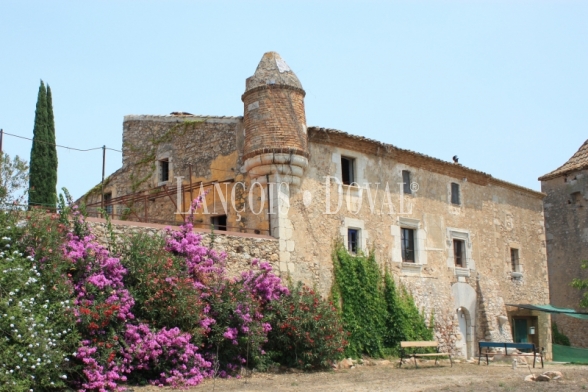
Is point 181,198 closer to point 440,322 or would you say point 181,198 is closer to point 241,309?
point 241,309

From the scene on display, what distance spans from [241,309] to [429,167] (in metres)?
10.4

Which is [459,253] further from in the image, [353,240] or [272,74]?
[272,74]

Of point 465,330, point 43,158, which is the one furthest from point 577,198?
point 43,158

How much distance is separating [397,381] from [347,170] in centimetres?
769

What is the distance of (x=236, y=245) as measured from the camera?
1706 centimetres

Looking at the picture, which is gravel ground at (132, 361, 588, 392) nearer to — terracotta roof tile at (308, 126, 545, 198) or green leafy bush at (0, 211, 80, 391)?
green leafy bush at (0, 211, 80, 391)

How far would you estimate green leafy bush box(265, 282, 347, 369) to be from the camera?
16.3 meters

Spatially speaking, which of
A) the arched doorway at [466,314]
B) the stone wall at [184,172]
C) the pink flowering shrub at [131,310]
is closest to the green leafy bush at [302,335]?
the pink flowering shrub at [131,310]

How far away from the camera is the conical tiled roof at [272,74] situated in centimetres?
1880

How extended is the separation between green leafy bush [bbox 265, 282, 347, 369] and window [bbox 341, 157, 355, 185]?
497 cm

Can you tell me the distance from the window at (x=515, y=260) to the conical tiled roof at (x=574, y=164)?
22.4 ft

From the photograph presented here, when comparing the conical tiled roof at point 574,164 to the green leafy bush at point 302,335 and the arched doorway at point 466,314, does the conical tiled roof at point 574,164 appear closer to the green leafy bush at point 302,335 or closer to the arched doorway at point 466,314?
the arched doorway at point 466,314

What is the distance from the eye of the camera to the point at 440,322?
877 inches

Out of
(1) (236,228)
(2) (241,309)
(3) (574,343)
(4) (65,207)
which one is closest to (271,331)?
(2) (241,309)
